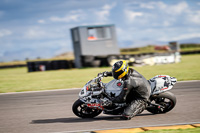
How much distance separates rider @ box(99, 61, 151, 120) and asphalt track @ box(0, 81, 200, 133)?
0.27 m

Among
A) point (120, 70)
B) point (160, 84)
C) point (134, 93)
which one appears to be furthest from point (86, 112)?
point (160, 84)

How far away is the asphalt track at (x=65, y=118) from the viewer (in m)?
6.06

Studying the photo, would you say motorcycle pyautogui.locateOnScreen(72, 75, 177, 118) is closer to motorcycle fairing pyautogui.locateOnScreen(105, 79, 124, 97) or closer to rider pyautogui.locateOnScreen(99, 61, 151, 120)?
motorcycle fairing pyautogui.locateOnScreen(105, 79, 124, 97)

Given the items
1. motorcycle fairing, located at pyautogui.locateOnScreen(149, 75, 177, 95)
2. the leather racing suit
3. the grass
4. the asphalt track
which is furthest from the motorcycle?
the grass

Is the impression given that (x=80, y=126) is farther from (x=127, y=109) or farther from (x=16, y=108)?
(x=16, y=108)

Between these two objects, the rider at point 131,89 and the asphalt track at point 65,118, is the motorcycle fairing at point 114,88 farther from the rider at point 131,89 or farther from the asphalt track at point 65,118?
the asphalt track at point 65,118

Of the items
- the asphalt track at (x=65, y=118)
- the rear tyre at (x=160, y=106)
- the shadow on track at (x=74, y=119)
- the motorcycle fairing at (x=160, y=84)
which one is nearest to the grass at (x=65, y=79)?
the asphalt track at (x=65, y=118)

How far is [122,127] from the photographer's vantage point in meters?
5.85

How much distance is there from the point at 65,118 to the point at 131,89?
1869mm

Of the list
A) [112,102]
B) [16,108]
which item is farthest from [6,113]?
[112,102]

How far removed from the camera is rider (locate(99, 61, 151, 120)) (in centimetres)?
618

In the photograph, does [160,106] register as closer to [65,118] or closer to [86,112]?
[86,112]

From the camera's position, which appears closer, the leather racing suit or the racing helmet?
the racing helmet

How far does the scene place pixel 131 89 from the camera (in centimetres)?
632
